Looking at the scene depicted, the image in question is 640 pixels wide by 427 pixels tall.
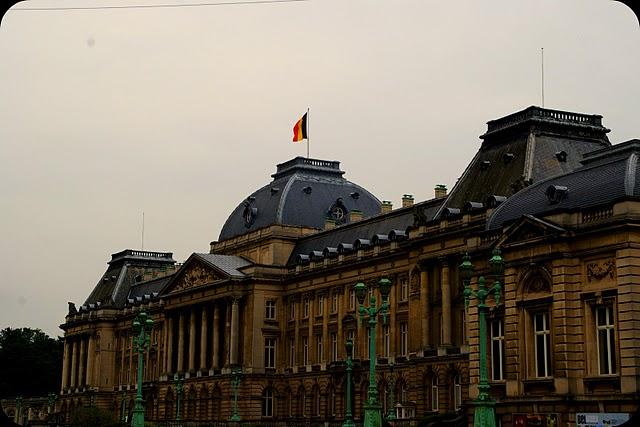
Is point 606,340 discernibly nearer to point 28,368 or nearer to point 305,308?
point 305,308

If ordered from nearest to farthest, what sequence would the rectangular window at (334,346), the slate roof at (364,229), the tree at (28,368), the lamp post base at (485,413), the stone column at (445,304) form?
the lamp post base at (485,413) → the stone column at (445,304) → the slate roof at (364,229) → the rectangular window at (334,346) → the tree at (28,368)

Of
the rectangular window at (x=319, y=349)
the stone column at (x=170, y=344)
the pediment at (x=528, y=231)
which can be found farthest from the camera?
the stone column at (x=170, y=344)

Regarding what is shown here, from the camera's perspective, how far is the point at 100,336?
145750 mm

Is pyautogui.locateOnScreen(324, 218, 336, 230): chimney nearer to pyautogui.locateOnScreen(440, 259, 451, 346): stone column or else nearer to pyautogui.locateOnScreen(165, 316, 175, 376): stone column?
pyautogui.locateOnScreen(165, 316, 175, 376): stone column

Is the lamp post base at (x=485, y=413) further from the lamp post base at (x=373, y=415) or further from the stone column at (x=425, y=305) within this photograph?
the stone column at (x=425, y=305)

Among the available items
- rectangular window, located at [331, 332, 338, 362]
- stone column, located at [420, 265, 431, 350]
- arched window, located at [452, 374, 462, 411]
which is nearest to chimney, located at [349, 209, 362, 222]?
rectangular window, located at [331, 332, 338, 362]

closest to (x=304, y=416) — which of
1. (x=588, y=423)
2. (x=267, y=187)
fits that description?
(x=267, y=187)

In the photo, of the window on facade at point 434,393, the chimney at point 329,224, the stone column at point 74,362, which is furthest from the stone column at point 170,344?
the window on facade at point 434,393

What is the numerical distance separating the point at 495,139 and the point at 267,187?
132 ft

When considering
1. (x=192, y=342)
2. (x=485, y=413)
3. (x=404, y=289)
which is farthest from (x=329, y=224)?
(x=485, y=413)

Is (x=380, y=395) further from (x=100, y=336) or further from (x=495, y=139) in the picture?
(x=100, y=336)

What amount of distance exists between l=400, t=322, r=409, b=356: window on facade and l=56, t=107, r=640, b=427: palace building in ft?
0.62

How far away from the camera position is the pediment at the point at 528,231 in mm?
42062

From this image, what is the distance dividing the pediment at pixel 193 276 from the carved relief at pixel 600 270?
68.9 meters
